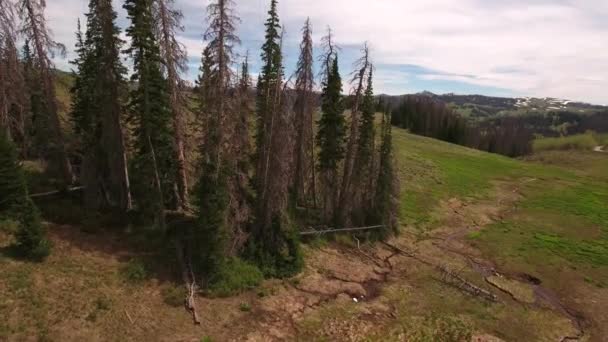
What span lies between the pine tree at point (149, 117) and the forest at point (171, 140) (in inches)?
2.5

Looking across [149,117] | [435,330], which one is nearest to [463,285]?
[435,330]

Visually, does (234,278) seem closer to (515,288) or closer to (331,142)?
(331,142)

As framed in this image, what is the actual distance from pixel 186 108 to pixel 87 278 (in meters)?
11.3

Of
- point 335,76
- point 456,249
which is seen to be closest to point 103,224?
point 335,76

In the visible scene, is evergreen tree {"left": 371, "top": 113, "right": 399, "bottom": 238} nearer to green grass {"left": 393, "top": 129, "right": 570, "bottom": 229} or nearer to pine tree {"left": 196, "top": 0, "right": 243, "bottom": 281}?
green grass {"left": 393, "top": 129, "right": 570, "bottom": 229}

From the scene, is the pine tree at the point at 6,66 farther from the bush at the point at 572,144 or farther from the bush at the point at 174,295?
the bush at the point at 572,144

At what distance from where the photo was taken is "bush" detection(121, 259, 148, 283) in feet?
68.5

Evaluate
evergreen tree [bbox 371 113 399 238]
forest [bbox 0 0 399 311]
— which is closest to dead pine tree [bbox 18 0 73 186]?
forest [bbox 0 0 399 311]

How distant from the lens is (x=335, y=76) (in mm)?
32312

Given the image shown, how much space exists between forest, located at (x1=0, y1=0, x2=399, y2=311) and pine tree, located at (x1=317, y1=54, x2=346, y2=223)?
61.9 inches

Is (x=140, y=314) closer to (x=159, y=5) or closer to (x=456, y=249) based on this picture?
(x=159, y=5)

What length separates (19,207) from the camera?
828 inches

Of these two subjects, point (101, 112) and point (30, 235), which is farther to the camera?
point (101, 112)

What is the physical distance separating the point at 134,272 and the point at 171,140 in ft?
26.4
